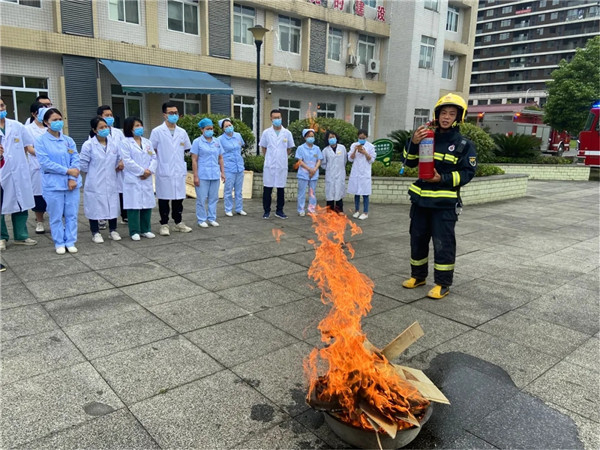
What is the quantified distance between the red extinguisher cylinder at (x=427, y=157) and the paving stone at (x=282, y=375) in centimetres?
217

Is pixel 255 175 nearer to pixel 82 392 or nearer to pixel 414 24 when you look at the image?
pixel 82 392

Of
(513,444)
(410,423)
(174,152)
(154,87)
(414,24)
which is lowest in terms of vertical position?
(513,444)

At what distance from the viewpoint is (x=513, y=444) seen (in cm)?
249

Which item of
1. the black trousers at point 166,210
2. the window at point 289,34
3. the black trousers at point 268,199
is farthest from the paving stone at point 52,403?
the window at point 289,34

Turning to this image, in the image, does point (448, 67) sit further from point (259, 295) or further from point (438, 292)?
point (259, 295)

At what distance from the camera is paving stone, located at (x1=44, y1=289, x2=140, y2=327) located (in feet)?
12.9

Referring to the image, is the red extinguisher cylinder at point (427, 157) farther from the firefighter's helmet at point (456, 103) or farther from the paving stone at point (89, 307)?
the paving stone at point (89, 307)

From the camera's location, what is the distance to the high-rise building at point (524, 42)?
66.6 meters

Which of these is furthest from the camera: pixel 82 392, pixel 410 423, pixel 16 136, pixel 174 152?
pixel 174 152

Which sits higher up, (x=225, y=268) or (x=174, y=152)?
(x=174, y=152)

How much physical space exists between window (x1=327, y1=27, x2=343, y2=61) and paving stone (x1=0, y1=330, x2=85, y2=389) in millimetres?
22862

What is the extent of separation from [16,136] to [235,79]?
15.1m

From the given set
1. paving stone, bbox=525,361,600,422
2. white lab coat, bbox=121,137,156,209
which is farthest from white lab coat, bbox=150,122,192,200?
paving stone, bbox=525,361,600,422

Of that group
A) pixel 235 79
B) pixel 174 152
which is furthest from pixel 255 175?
pixel 235 79
